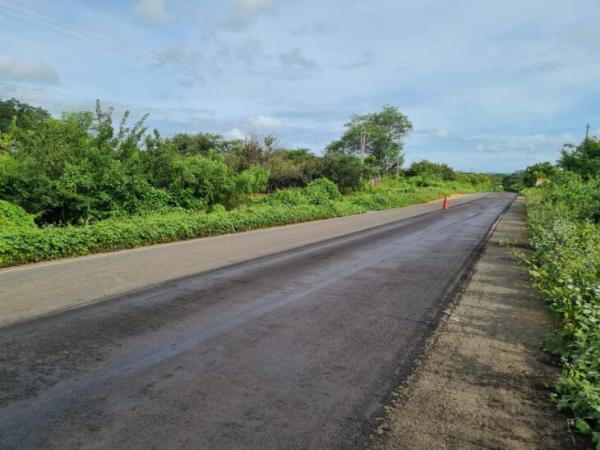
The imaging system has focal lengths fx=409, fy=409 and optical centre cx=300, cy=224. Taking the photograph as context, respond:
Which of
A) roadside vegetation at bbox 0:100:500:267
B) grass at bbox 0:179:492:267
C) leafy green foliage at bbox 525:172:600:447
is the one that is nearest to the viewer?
leafy green foliage at bbox 525:172:600:447

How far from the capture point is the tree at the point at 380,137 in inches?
2972

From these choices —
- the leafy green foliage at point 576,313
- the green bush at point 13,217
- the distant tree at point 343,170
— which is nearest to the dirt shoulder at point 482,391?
the leafy green foliage at point 576,313

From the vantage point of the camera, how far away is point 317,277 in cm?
832

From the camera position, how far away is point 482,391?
3803 millimetres

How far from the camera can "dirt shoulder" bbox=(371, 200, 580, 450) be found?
3.05 m

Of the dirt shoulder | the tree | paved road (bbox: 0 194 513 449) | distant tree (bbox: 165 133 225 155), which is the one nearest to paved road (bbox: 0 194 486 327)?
paved road (bbox: 0 194 513 449)

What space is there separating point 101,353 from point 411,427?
129 inches

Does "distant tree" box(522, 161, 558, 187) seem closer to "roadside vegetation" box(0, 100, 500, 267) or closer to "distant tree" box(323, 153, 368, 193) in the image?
"distant tree" box(323, 153, 368, 193)

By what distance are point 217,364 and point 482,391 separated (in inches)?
101

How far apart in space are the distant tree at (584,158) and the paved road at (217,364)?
23810mm

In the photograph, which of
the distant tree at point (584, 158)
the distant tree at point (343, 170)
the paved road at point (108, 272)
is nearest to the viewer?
the paved road at point (108, 272)

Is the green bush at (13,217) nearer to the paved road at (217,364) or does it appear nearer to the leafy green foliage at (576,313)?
the paved road at (217,364)

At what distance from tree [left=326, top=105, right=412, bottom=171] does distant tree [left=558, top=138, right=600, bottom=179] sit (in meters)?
43.3

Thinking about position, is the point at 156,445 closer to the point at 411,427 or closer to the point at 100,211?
the point at 411,427
